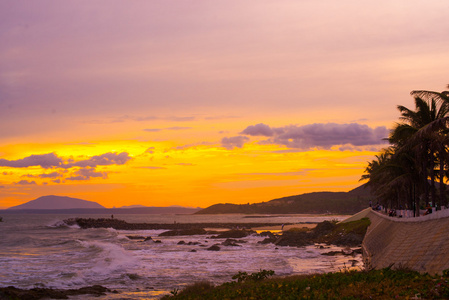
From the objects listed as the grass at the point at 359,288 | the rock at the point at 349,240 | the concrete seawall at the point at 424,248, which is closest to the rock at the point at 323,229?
the rock at the point at 349,240

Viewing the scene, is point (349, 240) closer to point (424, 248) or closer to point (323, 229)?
point (323, 229)

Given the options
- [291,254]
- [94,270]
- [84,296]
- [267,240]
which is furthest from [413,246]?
[267,240]

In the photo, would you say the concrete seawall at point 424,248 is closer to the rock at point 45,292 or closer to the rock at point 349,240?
the rock at point 45,292

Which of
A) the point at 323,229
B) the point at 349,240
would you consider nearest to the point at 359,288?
the point at 349,240

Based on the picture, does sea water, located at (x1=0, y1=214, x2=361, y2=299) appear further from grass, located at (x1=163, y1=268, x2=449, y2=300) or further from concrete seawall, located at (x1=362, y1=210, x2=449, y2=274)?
grass, located at (x1=163, y1=268, x2=449, y2=300)

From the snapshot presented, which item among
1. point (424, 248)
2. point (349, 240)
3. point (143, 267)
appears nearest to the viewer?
point (424, 248)

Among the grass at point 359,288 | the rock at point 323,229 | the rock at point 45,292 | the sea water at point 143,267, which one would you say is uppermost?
the grass at point 359,288

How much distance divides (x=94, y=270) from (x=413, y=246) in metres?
22.8

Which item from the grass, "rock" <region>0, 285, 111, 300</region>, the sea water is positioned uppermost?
the grass

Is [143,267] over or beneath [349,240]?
over

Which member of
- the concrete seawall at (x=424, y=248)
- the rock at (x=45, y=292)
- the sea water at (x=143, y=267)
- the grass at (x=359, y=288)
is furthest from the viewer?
the sea water at (x=143, y=267)

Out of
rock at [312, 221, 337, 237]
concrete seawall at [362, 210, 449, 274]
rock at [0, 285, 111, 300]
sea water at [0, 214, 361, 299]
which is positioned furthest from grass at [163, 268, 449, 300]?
rock at [312, 221, 337, 237]

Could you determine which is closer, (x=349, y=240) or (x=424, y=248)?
(x=424, y=248)

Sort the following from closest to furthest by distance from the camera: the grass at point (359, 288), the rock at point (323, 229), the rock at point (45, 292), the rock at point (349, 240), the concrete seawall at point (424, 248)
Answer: the grass at point (359, 288)
the concrete seawall at point (424, 248)
the rock at point (45, 292)
the rock at point (349, 240)
the rock at point (323, 229)
